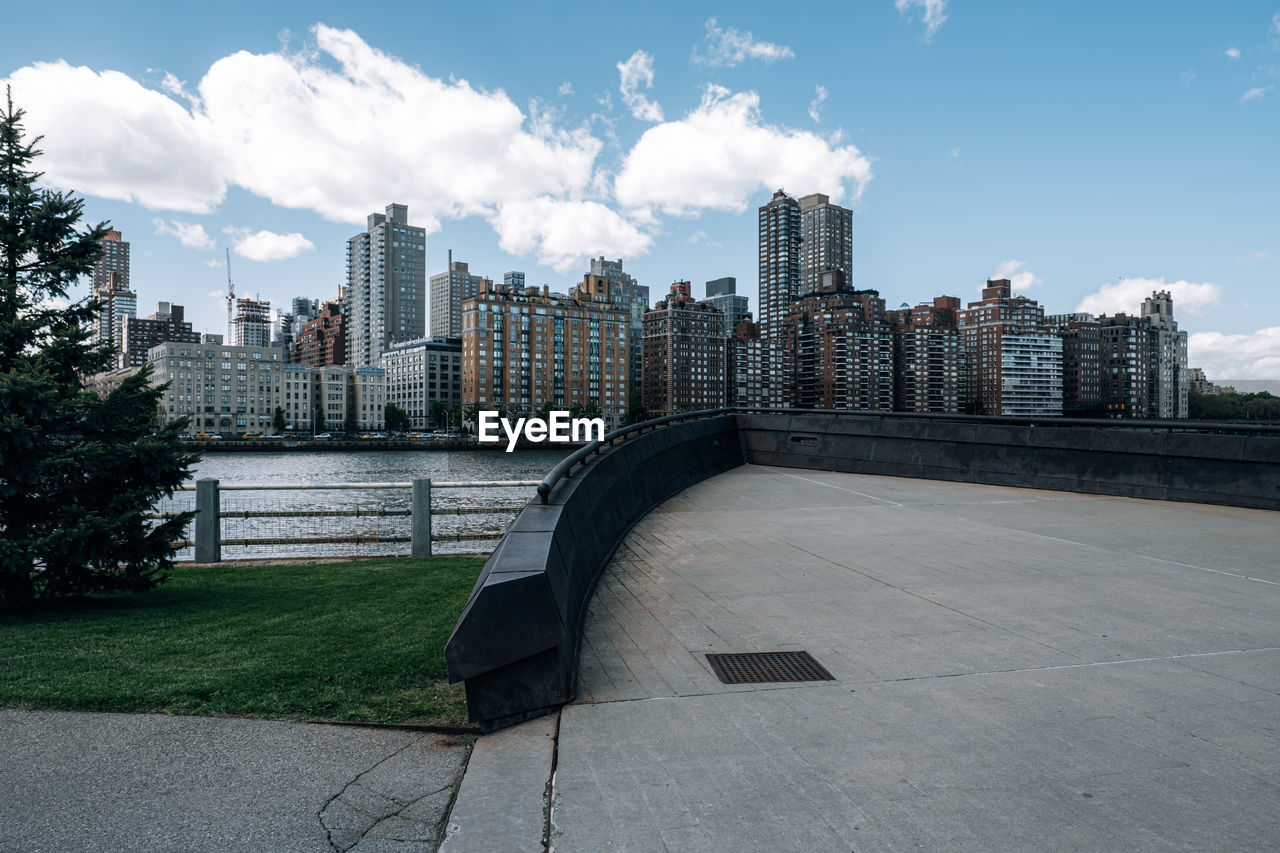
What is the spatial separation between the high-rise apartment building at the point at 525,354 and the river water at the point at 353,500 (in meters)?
53.2

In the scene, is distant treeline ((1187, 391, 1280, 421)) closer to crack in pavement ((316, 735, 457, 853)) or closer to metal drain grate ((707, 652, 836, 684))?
metal drain grate ((707, 652, 836, 684))

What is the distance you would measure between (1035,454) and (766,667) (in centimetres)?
1315

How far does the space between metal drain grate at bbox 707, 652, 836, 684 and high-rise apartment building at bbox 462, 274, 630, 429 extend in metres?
180

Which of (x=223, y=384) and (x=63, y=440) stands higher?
(x=223, y=384)

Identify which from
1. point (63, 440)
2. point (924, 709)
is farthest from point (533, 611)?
point (63, 440)

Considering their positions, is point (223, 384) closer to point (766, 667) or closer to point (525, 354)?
point (525, 354)

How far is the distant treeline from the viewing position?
102562 mm

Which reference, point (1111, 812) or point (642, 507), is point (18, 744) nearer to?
point (1111, 812)

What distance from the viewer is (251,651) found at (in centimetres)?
611

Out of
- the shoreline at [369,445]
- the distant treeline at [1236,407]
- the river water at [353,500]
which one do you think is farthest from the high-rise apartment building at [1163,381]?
the river water at [353,500]

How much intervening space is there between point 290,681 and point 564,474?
11.9 ft

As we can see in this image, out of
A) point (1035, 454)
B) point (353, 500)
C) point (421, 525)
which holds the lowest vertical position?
point (353, 500)

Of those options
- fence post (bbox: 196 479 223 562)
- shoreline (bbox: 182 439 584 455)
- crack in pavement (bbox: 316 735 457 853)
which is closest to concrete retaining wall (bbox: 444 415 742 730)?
crack in pavement (bbox: 316 735 457 853)

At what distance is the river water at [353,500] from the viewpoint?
13219 mm
